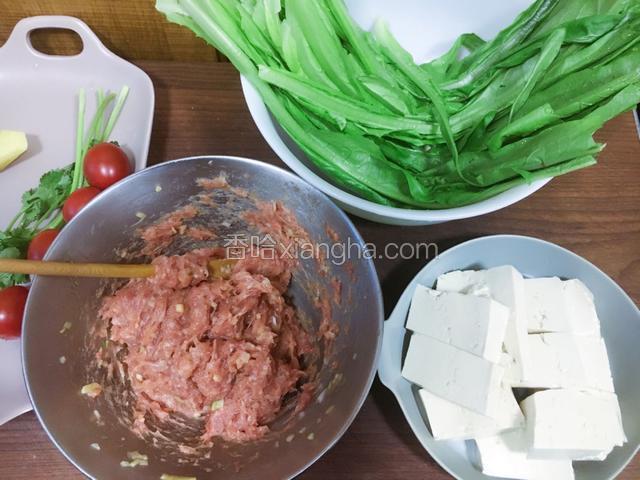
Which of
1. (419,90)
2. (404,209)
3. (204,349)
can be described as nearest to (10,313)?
(204,349)

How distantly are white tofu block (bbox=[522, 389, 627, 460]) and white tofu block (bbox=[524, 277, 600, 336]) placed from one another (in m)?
0.11

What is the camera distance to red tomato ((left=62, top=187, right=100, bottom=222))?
38.2 inches

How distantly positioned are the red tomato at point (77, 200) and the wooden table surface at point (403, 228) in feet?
0.52

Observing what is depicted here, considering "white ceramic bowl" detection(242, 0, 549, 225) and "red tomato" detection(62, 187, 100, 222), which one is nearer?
"white ceramic bowl" detection(242, 0, 549, 225)

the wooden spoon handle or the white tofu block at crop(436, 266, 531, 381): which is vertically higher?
the wooden spoon handle

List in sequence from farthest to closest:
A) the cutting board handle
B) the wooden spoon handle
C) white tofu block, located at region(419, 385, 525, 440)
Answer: the cutting board handle → white tofu block, located at region(419, 385, 525, 440) → the wooden spoon handle

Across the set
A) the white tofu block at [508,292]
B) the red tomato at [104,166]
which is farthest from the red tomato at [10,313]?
the white tofu block at [508,292]

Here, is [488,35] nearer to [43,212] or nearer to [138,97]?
[138,97]

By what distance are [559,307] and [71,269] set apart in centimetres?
81

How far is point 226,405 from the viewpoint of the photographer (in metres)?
0.84

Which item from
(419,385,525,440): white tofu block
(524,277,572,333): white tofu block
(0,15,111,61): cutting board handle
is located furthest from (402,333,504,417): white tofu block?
(0,15,111,61): cutting board handle

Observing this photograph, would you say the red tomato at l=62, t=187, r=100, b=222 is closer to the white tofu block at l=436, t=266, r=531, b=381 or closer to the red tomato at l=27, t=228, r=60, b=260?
the red tomato at l=27, t=228, r=60, b=260

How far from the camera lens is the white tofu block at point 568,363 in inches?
32.2

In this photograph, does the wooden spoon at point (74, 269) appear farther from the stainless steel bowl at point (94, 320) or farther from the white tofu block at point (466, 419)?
the white tofu block at point (466, 419)
